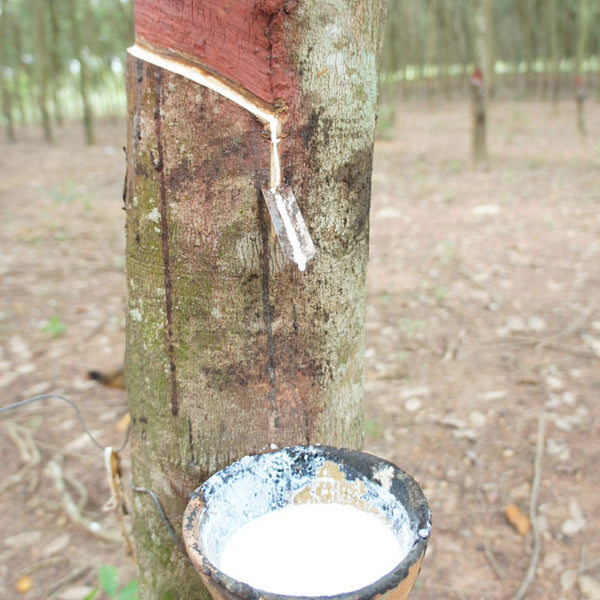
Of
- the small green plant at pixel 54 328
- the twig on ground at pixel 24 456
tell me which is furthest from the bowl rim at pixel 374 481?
the small green plant at pixel 54 328

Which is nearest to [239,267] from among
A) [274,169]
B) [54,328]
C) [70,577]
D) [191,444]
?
[274,169]

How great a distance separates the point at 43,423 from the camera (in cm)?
300

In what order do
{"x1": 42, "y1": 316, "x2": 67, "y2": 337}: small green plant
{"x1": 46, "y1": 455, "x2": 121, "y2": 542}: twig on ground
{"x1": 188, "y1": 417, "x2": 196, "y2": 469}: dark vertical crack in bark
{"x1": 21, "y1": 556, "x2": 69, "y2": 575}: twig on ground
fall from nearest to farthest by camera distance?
{"x1": 188, "y1": 417, "x2": 196, "y2": 469}: dark vertical crack in bark → {"x1": 21, "y1": 556, "x2": 69, "y2": 575}: twig on ground → {"x1": 46, "y1": 455, "x2": 121, "y2": 542}: twig on ground → {"x1": 42, "y1": 316, "x2": 67, "y2": 337}: small green plant

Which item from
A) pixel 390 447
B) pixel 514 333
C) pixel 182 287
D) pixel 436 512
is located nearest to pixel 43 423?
pixel 390 447

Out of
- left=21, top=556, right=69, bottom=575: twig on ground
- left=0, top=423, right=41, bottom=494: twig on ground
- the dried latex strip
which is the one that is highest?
the dried latex strip

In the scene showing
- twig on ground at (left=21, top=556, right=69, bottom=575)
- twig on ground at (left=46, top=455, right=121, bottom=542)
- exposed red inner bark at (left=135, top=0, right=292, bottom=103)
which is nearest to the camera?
exposed red inner bark at (left=135, top=0, right=292, bottom=103)

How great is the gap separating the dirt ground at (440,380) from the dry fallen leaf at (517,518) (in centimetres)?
2

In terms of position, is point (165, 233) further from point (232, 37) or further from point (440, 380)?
point (440, 380)

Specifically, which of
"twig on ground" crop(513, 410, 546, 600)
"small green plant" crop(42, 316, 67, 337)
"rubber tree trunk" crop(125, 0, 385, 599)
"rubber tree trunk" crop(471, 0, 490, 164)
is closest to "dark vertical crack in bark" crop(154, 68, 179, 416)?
"rubber tree trunk" crop(125, 0, 385, 599)

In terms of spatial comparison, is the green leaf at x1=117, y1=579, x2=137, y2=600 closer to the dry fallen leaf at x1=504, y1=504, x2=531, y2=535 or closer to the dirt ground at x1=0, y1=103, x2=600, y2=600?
the dirt ground at x1=0, y1=103, x2=600, y2=600

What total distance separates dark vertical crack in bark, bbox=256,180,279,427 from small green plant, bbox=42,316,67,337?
2951 millimetres

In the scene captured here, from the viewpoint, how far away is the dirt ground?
2197 mm

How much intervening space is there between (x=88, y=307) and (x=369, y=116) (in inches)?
142

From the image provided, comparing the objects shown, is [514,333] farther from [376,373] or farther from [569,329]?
[376,373]
